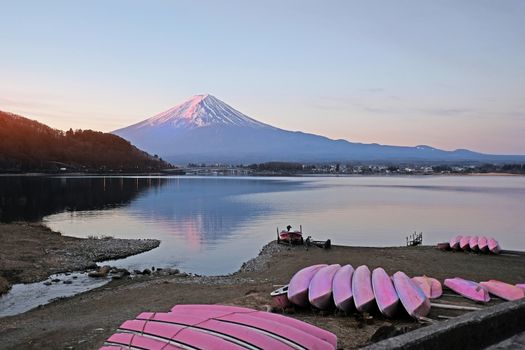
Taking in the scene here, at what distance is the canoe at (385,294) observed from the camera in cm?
778

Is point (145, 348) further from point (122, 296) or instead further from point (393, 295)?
point (122, 296)

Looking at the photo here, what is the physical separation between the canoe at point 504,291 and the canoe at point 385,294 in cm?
245

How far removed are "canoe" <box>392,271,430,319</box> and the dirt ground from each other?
0.66 ft

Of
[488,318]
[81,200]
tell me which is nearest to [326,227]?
[488,318]

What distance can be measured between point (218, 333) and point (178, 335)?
0.41 meters

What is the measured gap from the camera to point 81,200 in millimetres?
55000

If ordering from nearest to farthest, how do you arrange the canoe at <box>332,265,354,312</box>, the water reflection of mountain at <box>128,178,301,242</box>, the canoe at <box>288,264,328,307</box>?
the canoe at <box>332,265,354,312</box>
the canoe at <box>288,264,328,307</box>
the water reflection of mountain at <box>128,178,301,242</box>

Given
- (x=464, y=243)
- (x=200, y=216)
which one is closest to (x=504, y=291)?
(x=464, y=243)

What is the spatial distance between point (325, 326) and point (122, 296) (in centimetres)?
760

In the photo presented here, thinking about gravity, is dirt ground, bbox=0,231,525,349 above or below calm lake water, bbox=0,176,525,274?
above

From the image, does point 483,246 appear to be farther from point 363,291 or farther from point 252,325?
point 252,325

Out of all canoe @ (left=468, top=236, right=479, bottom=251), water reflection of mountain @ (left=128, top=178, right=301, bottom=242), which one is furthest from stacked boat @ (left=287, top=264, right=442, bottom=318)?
water reflection of mountain @ (left=128, top=178, right=301, bottom=242)

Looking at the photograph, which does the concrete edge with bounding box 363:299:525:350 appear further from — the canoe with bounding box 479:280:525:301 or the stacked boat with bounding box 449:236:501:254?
the stacked boat with bounding box 449:236:501:254

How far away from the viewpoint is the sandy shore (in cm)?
1659
